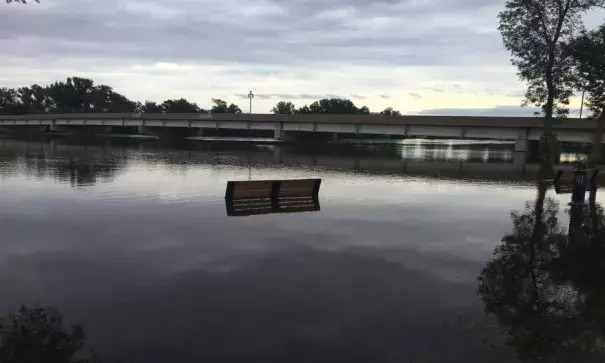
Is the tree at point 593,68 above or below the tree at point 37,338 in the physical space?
above

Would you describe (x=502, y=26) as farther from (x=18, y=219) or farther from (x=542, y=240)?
(x=18, y=219)

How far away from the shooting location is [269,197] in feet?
61.1

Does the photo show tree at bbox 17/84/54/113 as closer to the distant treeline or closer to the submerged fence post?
the distant treeline

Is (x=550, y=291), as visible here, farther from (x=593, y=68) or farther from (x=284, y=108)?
(x=284, y=108)

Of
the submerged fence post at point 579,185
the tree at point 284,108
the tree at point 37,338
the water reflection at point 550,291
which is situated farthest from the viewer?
the tree at point 284,108

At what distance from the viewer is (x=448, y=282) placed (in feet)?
30.9

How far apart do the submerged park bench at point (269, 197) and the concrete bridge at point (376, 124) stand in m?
29.0

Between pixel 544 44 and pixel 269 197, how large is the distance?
26250mm

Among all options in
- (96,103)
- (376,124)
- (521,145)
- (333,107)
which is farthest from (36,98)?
(521,145)

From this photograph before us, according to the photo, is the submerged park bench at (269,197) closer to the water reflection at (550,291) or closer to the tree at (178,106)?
the water reflection at (550,291)

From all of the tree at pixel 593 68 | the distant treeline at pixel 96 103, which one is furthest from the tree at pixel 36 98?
the tree at pixel 593 68

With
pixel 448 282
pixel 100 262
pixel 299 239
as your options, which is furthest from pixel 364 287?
pixel 100 262

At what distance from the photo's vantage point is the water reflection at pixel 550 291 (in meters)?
6.57

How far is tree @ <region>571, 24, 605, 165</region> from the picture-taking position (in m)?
31.4
